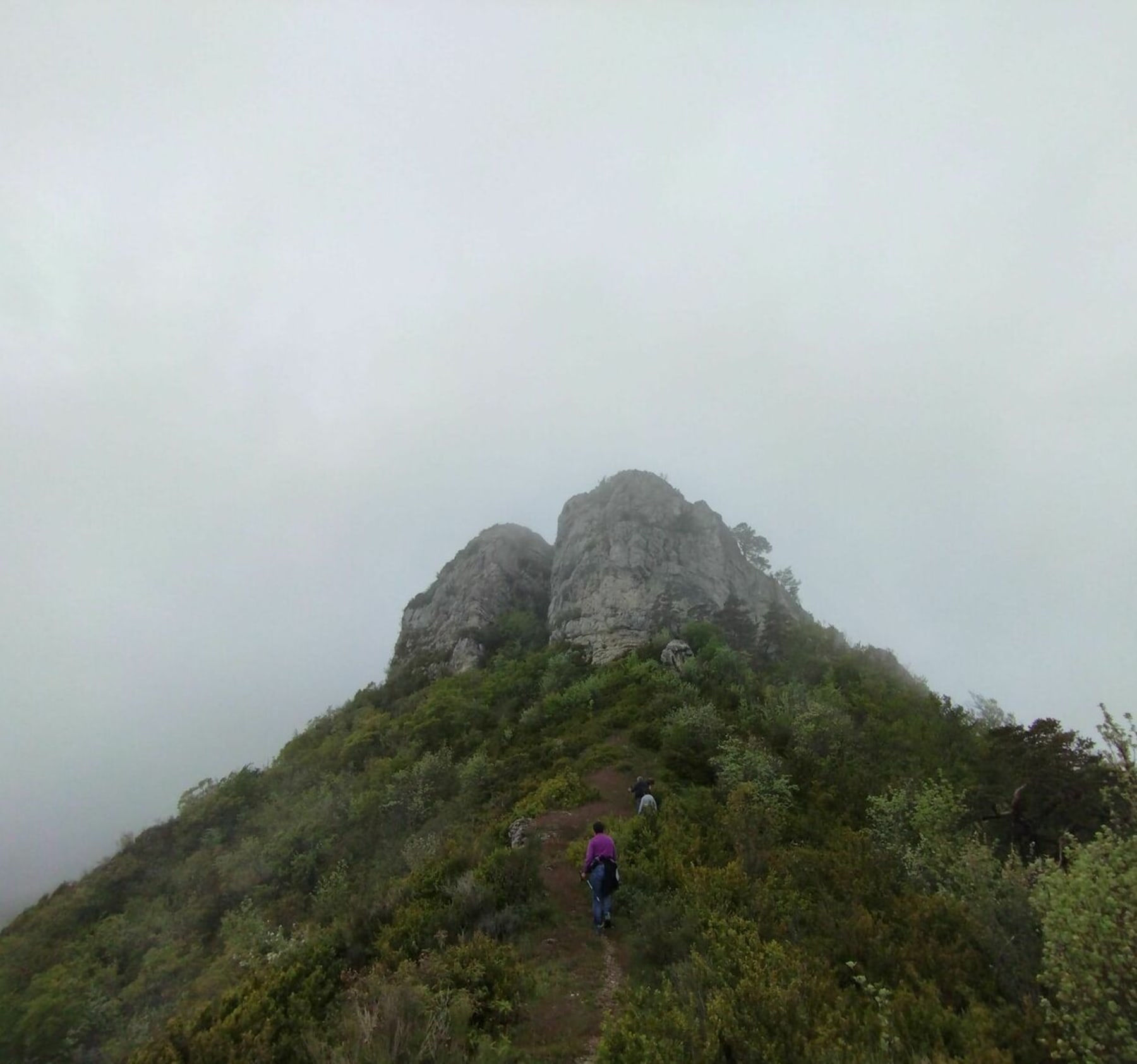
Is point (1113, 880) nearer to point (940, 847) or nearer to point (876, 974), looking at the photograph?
point (876, 974)

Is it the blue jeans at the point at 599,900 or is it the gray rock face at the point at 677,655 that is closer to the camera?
the blue jeans at the point at 599,900

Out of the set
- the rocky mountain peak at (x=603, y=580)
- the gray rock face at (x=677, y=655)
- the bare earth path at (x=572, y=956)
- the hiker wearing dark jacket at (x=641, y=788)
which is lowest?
the bare earth path at (x=572, y=956)

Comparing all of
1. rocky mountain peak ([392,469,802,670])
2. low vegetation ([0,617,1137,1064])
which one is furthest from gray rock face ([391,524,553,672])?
low vegetation ([0,617,1137,1064])

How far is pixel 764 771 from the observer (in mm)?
16656

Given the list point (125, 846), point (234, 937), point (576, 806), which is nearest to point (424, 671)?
point (125, 846)

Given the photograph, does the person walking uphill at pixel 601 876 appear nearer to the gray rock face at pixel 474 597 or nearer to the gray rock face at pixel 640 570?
the gray rock face at pixel 640 570

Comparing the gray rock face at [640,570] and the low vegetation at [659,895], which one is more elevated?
the gray rock face at [640,570]

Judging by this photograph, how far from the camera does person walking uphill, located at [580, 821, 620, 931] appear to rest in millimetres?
10750

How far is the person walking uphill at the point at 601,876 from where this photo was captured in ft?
35.3

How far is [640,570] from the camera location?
42812 mm

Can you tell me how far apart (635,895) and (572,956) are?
172cm

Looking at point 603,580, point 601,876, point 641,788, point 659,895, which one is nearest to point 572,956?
point 601,876

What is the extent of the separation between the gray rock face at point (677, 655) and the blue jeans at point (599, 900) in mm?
18563

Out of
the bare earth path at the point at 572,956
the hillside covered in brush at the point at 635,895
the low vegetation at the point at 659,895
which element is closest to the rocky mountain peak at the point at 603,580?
the hillside covered in brush at the point at 635,895
